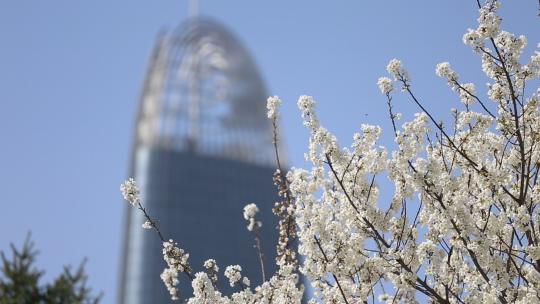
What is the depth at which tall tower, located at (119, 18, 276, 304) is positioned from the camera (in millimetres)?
71375

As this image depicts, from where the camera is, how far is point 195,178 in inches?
3044

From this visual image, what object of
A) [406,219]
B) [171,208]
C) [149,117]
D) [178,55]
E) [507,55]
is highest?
[178,55]

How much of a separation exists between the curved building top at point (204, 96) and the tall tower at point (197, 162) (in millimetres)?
86

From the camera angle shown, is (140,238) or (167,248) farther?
(140,238)

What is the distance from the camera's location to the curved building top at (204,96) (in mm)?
75812

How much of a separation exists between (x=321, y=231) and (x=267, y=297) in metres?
0.96

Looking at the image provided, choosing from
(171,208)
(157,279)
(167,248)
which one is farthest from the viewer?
(171,208)

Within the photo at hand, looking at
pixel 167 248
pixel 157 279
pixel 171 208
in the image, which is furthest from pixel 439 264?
pixel 171 208

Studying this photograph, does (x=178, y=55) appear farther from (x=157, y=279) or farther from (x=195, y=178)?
(x=157, y=279)

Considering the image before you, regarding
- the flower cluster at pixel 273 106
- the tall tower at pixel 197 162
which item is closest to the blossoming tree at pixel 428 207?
the flower cluster at pixel 273 106

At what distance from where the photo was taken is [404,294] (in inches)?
353

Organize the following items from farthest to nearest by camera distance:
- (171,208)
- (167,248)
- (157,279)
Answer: (171,208) < (157,279) < (167,248)

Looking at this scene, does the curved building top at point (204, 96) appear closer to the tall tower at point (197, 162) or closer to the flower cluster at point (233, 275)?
the tall tower at point (197, 162)

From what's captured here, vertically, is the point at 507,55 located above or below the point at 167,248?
above
